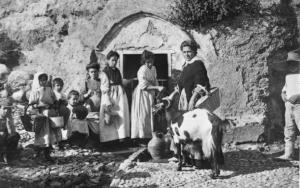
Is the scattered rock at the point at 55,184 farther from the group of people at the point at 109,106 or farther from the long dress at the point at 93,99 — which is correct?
the long dress at the point at 93,99

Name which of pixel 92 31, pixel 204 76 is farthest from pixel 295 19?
pixel 92 31

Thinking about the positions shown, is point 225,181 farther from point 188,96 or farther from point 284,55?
point 284,55

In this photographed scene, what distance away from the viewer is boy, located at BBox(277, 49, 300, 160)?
7046 millimetres

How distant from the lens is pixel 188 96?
680 centimetres

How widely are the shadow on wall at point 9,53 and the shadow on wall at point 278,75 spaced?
5873mm

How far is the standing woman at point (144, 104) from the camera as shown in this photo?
8266mm

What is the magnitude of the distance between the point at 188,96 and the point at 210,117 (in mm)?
866

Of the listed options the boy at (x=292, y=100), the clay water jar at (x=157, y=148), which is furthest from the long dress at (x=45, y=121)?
the boy at (x=292, y=100)

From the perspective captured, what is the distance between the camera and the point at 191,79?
266 inches

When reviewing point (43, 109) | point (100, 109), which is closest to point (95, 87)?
point (100, 109)

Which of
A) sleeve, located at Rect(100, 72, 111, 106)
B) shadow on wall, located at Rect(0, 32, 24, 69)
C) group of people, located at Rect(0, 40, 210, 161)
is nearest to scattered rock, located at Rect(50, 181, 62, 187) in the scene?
group of people, located at Rect(0, 40, 210, 161)

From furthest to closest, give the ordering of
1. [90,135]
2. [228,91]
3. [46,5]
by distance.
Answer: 1. [46,5]
2. [228,91]
3. [90,135]

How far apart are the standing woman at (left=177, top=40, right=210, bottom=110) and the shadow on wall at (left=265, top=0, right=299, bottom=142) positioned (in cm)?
297

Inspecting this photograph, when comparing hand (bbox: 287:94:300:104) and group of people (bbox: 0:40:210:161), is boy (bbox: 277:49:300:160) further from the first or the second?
group of people (bbox: 0:40:210:161)
